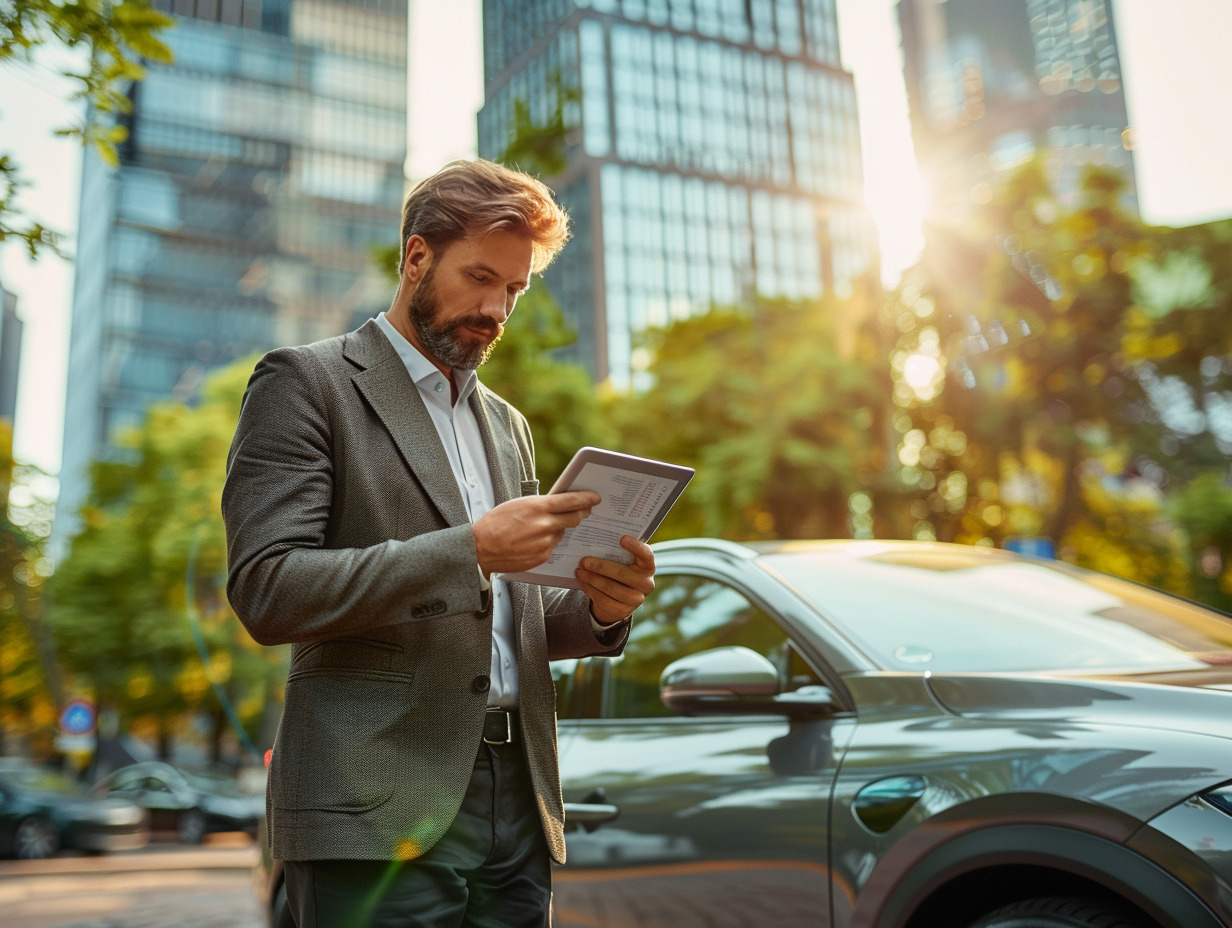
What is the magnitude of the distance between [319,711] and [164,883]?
13.1m

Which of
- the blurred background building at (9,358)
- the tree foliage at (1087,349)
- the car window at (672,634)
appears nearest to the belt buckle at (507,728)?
the car window at (672,634)

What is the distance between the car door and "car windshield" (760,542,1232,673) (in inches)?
8.8

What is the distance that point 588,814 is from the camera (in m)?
3.12

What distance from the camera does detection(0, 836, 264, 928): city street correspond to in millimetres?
8500

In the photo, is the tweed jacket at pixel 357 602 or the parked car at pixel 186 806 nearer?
the tweed jacket at pixel 357 602

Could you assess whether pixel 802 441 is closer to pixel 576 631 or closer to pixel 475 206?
pixel 576 631

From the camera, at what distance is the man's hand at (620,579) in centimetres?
199

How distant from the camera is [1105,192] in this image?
1980 centimetres

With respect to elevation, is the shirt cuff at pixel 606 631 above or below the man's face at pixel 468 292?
below

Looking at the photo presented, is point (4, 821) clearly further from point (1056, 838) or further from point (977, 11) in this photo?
point (977, 11)

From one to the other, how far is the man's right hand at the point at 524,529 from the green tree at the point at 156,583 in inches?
1218

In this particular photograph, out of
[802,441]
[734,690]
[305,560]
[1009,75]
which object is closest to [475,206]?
[305,560]

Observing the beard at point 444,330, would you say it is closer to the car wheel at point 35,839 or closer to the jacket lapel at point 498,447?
the jacket lapel at point 498,447

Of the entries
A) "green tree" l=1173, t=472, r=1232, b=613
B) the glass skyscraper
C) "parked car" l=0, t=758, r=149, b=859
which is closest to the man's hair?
"green tree" l=1173, t=472, r=1232, b=613
